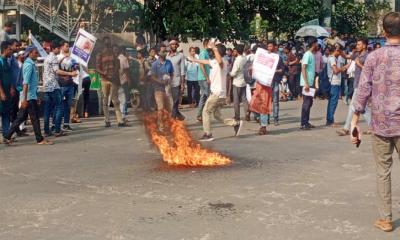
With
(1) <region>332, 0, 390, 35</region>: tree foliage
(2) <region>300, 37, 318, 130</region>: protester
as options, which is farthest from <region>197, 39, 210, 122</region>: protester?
(1) <region>332, 0, 390, 35</region>: tree foliage

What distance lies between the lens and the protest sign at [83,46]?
1201 cm

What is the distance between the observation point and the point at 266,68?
1100cm

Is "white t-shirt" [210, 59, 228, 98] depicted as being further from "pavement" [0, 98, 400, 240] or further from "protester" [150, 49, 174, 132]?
"protester" [150, 49, 174, 132]

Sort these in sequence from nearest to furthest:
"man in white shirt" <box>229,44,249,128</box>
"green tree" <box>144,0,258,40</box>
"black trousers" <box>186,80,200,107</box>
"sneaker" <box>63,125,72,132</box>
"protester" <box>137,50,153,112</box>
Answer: "protester" <box>137,50,153,112</box>
"sneaker" <box>63,125,72,132</box>
"man in white shirt" <box>229,44,249,128</box>
"black trousers" <box>186,80,200,107</box>
"green tree" <box>144,0,258,40</box>

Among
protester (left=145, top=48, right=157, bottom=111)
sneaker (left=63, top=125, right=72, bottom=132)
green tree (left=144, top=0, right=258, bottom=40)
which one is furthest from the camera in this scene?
green tree (left=144, top=0, right=258, bottom=40)

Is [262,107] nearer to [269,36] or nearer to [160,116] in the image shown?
[160,116]

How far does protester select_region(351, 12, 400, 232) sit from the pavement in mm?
392

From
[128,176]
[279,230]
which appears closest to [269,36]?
[128,176]

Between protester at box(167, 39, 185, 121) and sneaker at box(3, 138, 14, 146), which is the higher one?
protester at box(167, 39, 185, 121)

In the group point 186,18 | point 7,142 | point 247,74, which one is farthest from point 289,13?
point 7,142

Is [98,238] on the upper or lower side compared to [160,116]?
lower

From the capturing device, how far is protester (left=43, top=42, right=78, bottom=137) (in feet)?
36.0

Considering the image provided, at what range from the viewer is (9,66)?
10500 mm

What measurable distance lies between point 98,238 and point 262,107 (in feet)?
21.4
